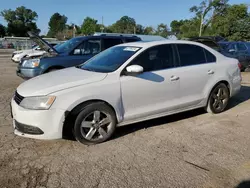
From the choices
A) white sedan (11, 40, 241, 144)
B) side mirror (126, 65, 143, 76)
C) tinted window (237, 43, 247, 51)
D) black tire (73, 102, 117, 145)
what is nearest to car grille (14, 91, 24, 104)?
white sedan (11, 40, 241, 144)

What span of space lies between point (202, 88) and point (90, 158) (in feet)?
9.17

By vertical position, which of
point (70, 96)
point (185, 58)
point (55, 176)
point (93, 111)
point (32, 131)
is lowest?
point (55, 176)

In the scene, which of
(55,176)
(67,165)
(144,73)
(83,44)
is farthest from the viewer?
(83,44)

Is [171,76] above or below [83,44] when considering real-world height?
below

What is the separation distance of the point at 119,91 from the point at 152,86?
649 mm

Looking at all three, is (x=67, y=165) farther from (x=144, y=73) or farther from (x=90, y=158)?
(x=144, y=73)

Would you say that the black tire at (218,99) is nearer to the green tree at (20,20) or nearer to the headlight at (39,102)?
the headlight at (39,102)

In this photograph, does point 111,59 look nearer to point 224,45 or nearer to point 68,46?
point 68,46

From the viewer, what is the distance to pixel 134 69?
4074 mm

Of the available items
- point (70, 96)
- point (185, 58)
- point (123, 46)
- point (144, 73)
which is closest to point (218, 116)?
point (185, 58)

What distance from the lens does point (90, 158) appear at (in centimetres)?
354

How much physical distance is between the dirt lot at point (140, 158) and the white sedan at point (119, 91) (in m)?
0.27

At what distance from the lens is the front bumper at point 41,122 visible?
3.60 meters

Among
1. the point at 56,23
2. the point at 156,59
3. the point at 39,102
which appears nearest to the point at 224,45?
the point at 156,59
